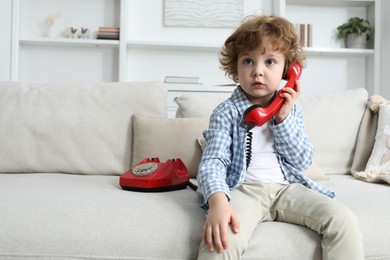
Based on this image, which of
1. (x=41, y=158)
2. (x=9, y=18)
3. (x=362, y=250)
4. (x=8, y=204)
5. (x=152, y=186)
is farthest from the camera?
(x=9, y=18)

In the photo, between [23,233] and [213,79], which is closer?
[23,233]

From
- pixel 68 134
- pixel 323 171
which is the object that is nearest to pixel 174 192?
pixel 68 134

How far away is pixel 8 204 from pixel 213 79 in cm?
269

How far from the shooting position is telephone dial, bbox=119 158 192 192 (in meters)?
1.43

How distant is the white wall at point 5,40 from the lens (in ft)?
11.1

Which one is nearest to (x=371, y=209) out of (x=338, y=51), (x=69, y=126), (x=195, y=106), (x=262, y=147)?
(x=262, y=147)

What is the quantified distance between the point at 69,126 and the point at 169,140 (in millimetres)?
400

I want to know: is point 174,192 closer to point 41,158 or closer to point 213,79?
point 41,158

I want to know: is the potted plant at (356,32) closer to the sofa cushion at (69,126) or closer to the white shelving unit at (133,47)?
the white shelving unit at (133,47)

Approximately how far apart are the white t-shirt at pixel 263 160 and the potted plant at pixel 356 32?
2719 mm

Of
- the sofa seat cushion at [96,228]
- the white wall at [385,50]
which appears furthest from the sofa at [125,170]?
the white wall at [385,50]

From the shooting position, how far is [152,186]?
1432 mm

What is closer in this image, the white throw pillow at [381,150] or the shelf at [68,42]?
the white throw pillow at [381,150]

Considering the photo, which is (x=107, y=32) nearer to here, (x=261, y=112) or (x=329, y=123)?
(x=329, y=123)
